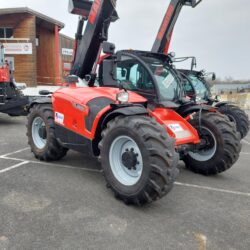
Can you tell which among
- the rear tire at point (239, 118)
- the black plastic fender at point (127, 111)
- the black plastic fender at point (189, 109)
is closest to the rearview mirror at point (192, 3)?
the rear tire at point (239, 118)

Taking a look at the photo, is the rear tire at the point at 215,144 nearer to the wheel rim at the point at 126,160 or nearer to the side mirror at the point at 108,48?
the wheel rim at the point at 126,160

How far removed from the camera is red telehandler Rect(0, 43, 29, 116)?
998 centimetres

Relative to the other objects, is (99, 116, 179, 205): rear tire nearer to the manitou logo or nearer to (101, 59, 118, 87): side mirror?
(101, 59, 118, 87): side mirror

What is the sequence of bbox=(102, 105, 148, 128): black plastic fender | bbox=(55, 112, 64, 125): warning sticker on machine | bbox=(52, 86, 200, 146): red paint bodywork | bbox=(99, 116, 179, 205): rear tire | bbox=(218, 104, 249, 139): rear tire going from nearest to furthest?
1. bbox=(99, 116, 179, 205): rear tire
2. bbox=(102, 105, 148, 128): black plastic fender
3. bbox=(52, 86, 200, 146): red paint bodywork
4. bbox=(55, 112, 64, 125): warning sticker on machine
5. bbox=(218, 104, 249, 139): rear tire

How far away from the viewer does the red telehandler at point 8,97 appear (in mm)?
9984

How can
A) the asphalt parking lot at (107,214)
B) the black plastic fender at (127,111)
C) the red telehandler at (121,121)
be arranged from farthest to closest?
the black plastic fender at (127,111) → the red telehandler at (121,121) → the asphalt parking lot at (107,214)

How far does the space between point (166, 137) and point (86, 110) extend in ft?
4.75

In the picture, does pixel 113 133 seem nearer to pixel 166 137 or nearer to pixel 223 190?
pixel 166 137

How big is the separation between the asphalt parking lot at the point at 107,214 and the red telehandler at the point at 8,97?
5487 millimetres

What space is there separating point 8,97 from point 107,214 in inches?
323

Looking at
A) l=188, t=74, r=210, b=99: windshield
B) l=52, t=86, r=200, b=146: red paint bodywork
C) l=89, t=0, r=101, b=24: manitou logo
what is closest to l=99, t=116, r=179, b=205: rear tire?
l=52, t=86, r=200, b=146: red paint bodywork

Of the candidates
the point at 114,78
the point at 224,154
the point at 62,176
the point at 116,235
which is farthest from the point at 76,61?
the point at 116,235

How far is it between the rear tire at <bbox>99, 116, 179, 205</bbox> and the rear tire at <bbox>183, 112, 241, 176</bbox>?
5.01 ft

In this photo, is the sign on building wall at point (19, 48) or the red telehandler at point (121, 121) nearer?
the red telehandler at point (121, 121)
